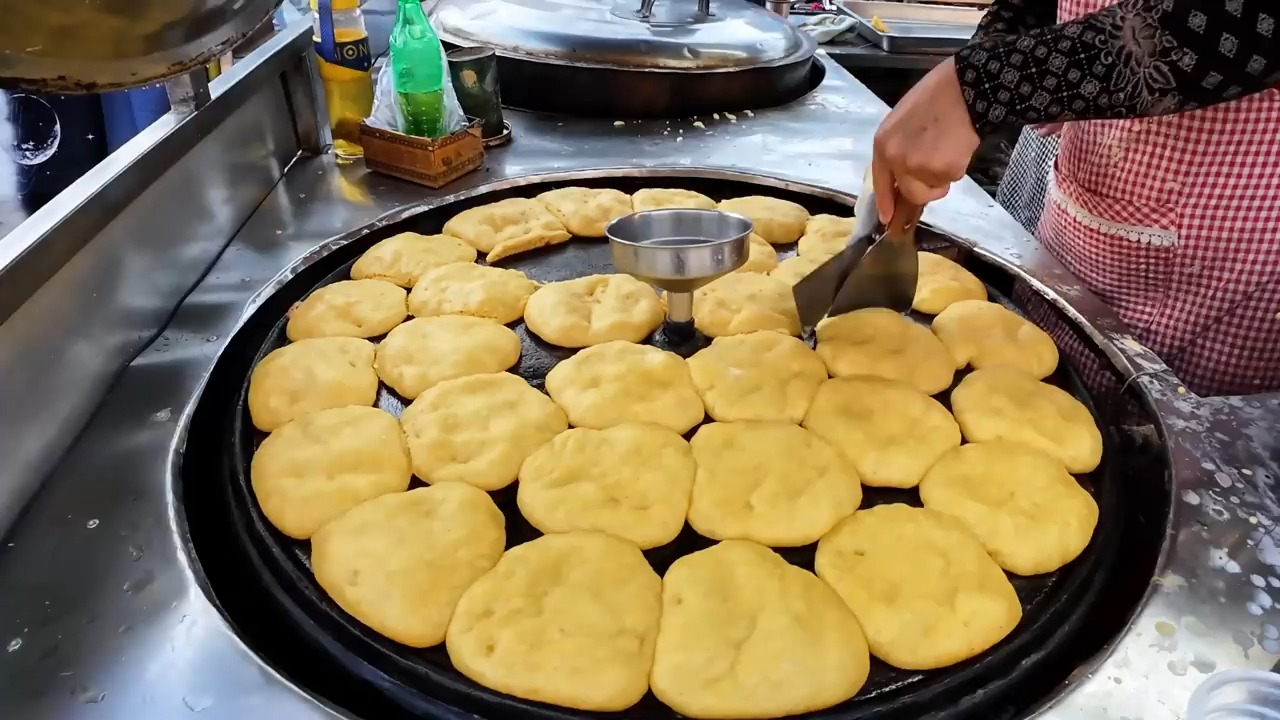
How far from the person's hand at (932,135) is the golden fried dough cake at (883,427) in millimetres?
369

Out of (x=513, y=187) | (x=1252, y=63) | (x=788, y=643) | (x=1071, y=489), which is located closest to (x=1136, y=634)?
(x=1071, y=489)

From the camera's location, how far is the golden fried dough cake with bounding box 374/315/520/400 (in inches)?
59.0

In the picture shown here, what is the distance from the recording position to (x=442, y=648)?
1.07 m

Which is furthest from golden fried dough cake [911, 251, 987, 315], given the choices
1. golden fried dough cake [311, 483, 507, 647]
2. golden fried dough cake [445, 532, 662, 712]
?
golden fried dough cake [311, 483, 507, 647]

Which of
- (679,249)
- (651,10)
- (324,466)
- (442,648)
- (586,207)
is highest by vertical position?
(651,10)

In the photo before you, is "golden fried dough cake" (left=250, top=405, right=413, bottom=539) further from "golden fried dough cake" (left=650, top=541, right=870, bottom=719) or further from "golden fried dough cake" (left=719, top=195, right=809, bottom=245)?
"golden fried dough cake" (left=719, top=195, right=809, bottom=245)

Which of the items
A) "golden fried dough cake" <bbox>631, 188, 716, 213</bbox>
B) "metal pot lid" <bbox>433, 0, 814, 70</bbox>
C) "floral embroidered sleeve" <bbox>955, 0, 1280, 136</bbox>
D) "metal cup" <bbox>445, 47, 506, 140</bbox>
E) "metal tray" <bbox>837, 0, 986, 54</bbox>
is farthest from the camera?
"metal tray" <bbox>837, 0, 986, 54</bbox>

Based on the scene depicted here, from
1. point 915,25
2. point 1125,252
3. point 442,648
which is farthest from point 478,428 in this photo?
point 915,25

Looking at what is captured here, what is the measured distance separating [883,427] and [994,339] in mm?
385

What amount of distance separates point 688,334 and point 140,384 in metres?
1.01

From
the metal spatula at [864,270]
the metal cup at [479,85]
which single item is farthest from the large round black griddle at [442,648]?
the metal cup at [479,85]

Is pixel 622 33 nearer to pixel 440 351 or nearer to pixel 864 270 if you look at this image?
pixel 864 270

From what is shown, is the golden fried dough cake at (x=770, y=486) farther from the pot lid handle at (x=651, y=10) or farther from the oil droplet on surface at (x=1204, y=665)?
the pot lid handle at (x=651, y=10)

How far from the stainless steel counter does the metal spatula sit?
0.41m
